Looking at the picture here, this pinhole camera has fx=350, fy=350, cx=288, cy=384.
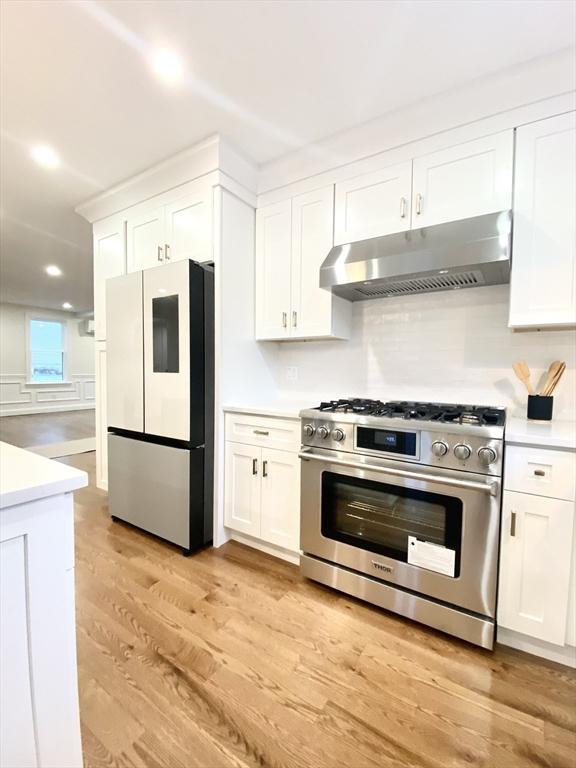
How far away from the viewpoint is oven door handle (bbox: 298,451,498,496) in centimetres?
150

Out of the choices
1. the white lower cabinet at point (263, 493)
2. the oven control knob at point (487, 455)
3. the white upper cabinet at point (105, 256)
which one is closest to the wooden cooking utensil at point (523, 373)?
the oven control knob at point (487, 455)

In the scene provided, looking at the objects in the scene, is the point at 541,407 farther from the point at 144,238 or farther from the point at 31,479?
the point at 144,238

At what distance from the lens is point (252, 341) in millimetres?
2672

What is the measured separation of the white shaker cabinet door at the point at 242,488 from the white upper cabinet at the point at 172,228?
1347 mm

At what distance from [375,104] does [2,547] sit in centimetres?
248

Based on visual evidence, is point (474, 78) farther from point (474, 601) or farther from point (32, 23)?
point (474, 601)

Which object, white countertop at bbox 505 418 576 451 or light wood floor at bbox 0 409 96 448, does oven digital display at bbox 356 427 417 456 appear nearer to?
white countertop at bbox 505 418 576 451

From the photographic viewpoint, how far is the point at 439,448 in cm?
160

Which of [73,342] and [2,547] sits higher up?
[73,342]

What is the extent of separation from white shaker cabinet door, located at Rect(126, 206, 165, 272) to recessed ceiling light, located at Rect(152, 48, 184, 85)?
3.11 ft

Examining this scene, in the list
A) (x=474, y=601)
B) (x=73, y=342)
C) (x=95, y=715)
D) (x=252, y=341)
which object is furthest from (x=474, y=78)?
(x=73, y=342)

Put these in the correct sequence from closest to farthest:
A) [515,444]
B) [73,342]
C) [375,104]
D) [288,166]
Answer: [515,444] → [375,104] → [288,166] → [73,342]

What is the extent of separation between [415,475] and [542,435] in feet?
1.79

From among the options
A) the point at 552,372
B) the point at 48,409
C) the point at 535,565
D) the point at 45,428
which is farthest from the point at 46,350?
the point at 535,565
